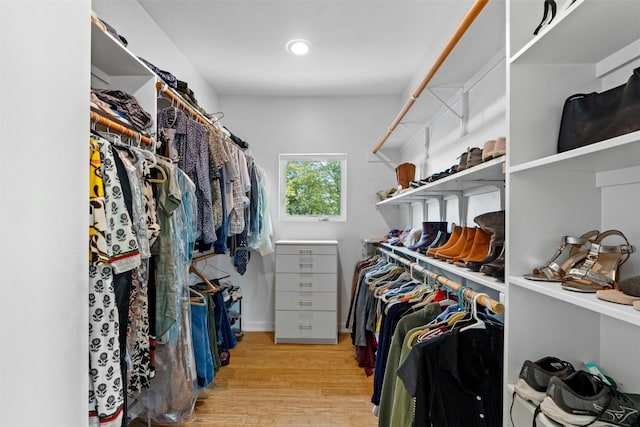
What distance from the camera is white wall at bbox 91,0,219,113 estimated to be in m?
1.90

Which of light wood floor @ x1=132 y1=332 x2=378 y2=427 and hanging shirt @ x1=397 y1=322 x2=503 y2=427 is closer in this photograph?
hanging shirt @ x1=397 y1=322 x2=503 y2=427

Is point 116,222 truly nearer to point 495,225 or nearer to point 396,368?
point 396,368

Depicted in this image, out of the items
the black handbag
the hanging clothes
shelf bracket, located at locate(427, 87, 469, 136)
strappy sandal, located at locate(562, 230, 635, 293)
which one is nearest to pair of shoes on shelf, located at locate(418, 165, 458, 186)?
shelf bracket, located at locate(427, 87, 469, 136)

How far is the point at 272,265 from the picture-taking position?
3.68 meters

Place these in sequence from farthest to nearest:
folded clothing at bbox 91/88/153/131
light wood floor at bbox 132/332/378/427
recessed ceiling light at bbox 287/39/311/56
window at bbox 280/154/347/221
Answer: window at bbox 280/154/347/221
recessed ceiling light at bbox 287/39/311/56
light wood floor at bbox 132/332/378/427
folded clothing at bbox 91/88/153/131

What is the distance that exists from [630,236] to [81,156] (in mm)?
1281

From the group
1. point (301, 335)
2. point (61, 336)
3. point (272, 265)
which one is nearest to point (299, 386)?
point (301, 335)

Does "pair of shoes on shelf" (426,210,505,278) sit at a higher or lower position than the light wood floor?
higher

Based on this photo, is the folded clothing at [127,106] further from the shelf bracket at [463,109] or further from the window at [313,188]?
the window at [313,188]

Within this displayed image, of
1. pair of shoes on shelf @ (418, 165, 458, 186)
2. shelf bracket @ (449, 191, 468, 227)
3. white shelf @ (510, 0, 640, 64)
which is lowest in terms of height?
shelf bracket @ (449, 191, 468, 227)

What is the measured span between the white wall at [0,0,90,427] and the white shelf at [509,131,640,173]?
99cm

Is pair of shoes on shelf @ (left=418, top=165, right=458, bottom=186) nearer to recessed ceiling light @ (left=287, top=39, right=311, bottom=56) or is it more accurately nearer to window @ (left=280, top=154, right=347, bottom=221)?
recessed ceiling light @ (left=287, top=39, right=311, bottom=56)

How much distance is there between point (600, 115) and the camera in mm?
831

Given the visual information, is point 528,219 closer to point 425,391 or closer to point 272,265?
point 425,391
